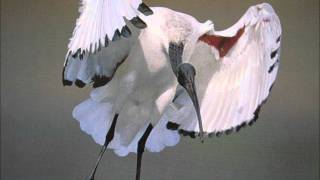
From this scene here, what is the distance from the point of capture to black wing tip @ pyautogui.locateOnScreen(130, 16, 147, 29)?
1975 millimetres

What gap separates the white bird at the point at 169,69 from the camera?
6.39 feet

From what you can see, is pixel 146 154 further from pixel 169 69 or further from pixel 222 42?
pixel 222 42

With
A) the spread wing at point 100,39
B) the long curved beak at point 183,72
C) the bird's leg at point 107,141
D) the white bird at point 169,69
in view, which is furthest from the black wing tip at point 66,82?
the long curved beak at point 183,72

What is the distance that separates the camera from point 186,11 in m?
2.06

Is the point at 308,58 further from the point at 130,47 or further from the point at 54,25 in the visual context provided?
the point at 54,25

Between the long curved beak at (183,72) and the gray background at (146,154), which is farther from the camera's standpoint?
the long curved beak at (183,72)

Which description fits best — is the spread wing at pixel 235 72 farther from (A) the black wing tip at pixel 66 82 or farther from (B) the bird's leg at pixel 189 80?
(A) the black wing tip at pixel 66 82

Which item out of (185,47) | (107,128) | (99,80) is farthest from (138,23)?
(107,128)

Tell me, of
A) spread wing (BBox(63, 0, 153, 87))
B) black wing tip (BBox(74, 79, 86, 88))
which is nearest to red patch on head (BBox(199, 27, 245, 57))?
spread wing (BBox(63, 0, 153, 87))

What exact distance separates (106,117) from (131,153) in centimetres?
15

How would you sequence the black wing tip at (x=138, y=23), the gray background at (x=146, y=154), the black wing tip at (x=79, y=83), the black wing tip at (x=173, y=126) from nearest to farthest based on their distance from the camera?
the gray background at (x=146, y=154)
the black wing tip at (x=138, y=23)
the black wing tip at (x=173, y=126)
the black wing tip at (x=79, y=83)

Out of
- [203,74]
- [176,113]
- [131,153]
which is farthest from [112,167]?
[203,74]

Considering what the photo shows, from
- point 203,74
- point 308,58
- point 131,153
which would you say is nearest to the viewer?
point 308,58

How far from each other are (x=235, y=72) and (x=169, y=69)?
0.21 meters
